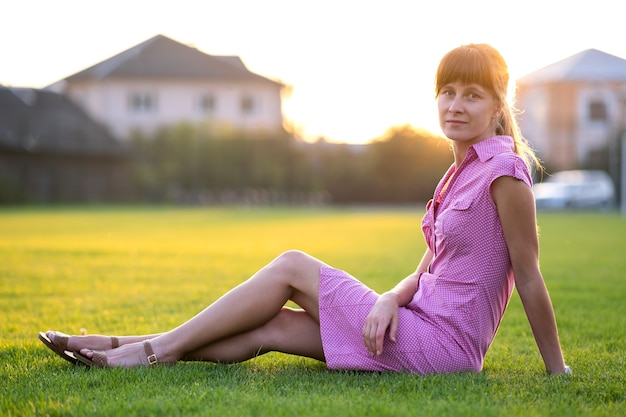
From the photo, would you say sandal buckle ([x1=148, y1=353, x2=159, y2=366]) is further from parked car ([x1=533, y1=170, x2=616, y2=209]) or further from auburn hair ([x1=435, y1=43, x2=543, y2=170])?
parked car ([x1=533, y1=170, x2=616, y2=209])

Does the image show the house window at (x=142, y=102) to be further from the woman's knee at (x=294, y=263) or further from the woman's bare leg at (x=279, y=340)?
the woman's knee at (x=294, y=263)

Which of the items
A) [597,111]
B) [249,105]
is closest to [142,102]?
[249,105]

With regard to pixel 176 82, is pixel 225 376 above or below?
below

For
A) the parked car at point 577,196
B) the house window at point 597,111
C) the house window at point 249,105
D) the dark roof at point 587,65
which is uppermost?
the house window at point 249,105

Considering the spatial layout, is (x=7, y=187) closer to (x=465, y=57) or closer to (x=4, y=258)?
(x=4, y=258)

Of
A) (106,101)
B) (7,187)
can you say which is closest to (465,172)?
(7,187)

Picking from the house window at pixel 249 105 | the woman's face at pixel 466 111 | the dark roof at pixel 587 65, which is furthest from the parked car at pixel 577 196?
the woman's face at pixel 466 111

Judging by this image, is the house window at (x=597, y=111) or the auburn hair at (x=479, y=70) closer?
the auburn hair at (x=479, y=70)

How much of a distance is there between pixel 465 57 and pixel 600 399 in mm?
1301

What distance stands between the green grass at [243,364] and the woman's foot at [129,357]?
7 cm

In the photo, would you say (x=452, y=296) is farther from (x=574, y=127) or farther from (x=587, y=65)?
(x=574, y=127)

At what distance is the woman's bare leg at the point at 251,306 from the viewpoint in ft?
10.7

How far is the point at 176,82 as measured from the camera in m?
45.8

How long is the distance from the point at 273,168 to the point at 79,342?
110ft
